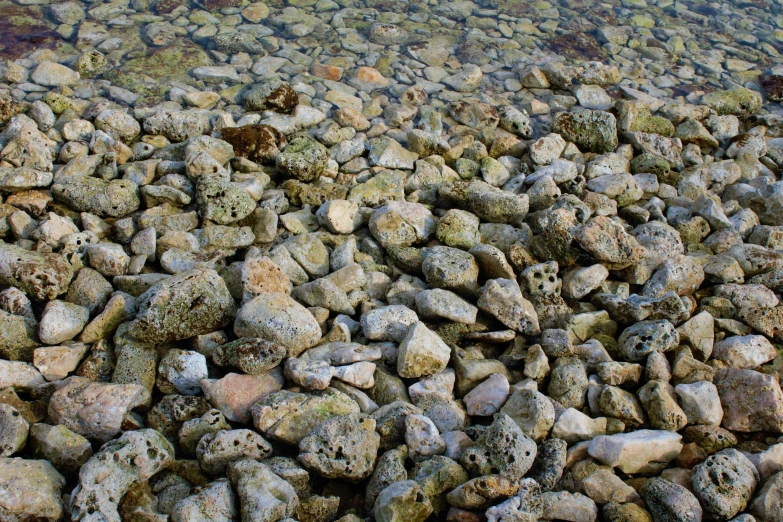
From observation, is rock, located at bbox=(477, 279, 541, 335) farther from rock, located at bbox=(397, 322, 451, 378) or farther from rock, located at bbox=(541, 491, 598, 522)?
rock, located at bbox=(541, 491, 598, 522)

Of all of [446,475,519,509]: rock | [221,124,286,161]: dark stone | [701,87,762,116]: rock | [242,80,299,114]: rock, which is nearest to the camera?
[446,475,519,509]: rock

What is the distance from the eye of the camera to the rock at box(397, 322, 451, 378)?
4.65 meters

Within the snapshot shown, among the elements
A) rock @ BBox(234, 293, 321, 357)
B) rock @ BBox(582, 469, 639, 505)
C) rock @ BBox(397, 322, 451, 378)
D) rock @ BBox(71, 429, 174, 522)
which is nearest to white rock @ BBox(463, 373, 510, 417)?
rock @ BBox(397, 322, 451, 378)

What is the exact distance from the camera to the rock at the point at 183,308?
451cm

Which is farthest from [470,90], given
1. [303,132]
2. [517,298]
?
[517,298]

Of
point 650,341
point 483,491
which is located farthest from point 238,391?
point 650,341

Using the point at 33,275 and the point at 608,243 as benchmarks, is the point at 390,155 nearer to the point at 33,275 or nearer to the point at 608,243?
the point at 608,243

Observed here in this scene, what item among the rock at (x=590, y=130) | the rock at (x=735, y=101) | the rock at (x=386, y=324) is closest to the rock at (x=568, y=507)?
the rock at (x=386, y=324)

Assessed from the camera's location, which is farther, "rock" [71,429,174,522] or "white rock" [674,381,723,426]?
"white rock" [674,381,723,426]

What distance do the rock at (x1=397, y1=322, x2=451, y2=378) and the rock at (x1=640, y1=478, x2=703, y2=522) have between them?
1.59m

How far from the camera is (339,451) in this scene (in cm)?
392

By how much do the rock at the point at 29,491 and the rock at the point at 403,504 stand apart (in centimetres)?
176

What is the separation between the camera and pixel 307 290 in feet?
16.9

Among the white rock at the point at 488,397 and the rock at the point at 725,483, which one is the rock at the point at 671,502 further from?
the white rock at the point at 488,397
